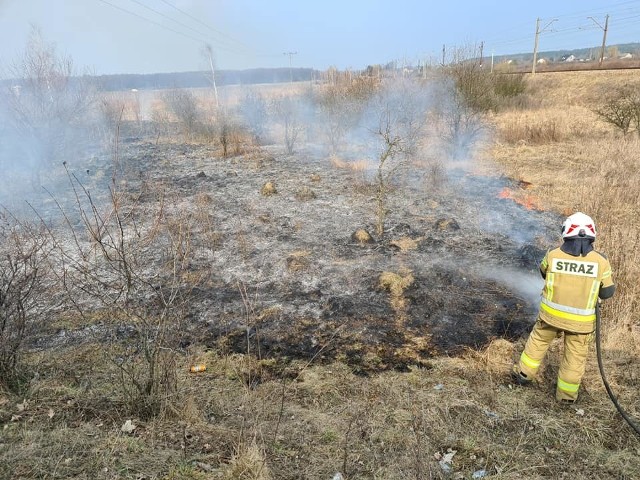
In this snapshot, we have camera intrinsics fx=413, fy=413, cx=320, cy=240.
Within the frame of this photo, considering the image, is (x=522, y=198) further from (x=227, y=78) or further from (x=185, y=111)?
(x=227, y=78)

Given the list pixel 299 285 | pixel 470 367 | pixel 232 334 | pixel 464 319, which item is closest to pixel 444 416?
pixel 470 367

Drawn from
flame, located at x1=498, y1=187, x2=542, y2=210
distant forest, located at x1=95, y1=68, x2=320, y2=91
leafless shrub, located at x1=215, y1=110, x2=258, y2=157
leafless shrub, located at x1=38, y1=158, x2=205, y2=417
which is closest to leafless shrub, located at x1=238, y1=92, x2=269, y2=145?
leafless shrub, located at x1=215, y1=110, x2=258, y2=157

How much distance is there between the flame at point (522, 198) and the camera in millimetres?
8376

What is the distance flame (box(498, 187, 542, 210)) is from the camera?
8.38 m

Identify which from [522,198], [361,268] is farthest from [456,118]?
[361,268]

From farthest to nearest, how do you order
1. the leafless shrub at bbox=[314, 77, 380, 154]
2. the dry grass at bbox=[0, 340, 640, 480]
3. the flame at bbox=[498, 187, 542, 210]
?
the leafless shrub at bbox=[314, 77, 380, 154] < the flame at bbox=[498, 187, 542, 210] < the dry grass at bbox=[0, 340, 640, 480]

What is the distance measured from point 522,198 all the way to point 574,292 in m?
6.27

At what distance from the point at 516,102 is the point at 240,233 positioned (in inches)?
735

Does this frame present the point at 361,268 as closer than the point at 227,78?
Yes

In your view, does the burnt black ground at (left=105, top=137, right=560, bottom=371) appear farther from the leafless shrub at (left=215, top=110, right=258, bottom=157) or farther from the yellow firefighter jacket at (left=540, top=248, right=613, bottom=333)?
the leafless shrub at (left=215, top=110, right=258, bottom=157)

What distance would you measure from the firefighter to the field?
0.29m

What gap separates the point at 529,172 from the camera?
36.5 feet

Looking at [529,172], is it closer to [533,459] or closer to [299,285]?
[299,285]

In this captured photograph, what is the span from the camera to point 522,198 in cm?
892
